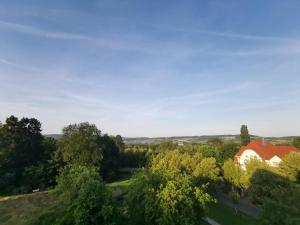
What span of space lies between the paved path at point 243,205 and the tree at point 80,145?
2764cm

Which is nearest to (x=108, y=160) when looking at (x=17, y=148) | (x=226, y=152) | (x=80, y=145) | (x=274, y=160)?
(x=80, y=145)

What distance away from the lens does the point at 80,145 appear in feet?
192

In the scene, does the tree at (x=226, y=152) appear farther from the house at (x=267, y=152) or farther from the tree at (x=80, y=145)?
the tree at (x=80, y=145)

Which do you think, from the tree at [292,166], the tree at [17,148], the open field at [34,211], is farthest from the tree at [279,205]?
the tree at [17,148]

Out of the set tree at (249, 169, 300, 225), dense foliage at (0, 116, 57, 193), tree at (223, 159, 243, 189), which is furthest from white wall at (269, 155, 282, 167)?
dense foliage at (0, 116, 57, 193)

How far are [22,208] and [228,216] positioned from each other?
27.3 m

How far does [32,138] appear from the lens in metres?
62.7

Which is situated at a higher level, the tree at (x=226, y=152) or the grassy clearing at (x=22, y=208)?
the tree at (x=226, y=152)

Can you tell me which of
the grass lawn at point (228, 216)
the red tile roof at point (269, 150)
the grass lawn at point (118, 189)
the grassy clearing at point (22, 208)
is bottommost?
the grass lawn at point (228, 216)

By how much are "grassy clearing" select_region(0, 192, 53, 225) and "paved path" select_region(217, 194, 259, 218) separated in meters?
26.8

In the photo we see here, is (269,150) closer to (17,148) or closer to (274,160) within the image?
(274,160)

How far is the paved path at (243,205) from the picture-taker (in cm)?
3653

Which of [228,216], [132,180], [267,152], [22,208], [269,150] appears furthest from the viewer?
[269,150]

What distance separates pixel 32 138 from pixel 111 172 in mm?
21040
